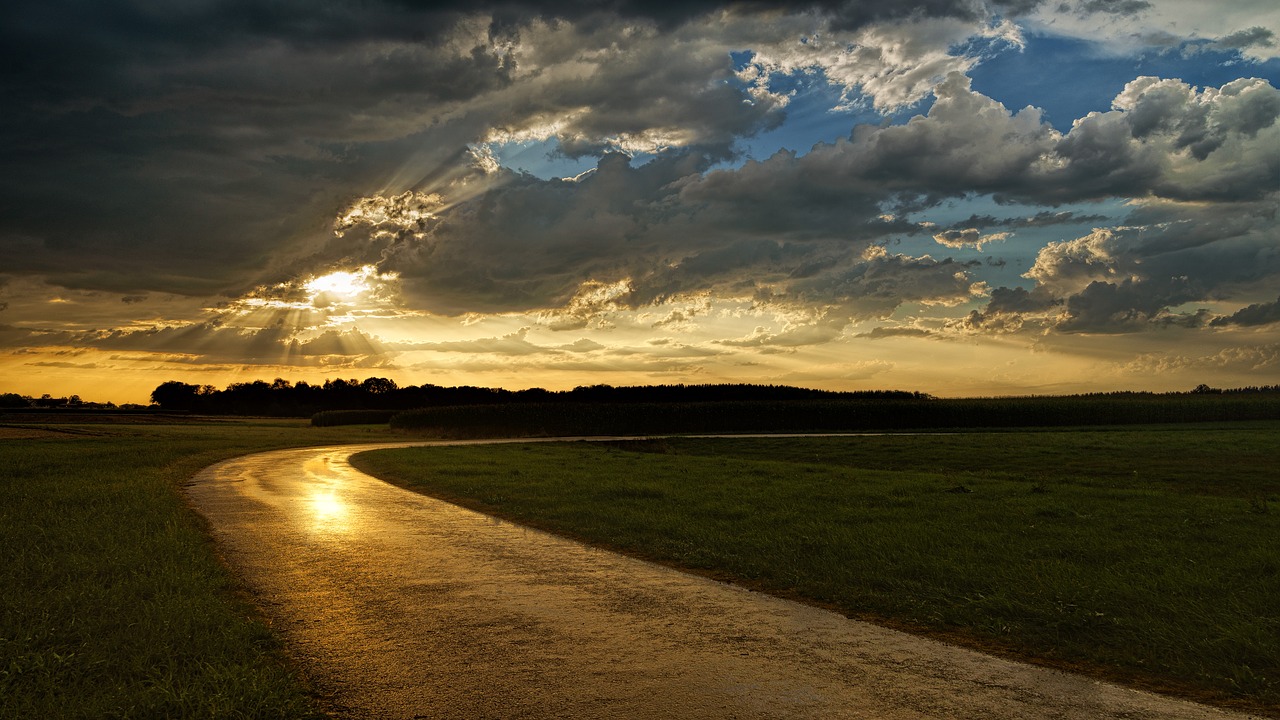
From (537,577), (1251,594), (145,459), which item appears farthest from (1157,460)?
(145,459)

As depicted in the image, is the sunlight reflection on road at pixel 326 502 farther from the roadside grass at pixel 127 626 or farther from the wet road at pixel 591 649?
the wet road at pixel 591 649

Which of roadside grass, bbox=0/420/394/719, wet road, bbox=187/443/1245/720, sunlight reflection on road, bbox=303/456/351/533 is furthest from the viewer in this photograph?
sunlight reflection on road, bbox=303/456/351/533

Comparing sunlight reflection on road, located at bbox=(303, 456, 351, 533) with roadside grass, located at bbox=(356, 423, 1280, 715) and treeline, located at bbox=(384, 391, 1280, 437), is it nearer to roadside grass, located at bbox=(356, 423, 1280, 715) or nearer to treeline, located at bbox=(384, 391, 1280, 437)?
roadside grass, located at bbox=(356, 423, 1280, 715)

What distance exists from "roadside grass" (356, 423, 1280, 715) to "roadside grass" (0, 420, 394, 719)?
A: 21.0 feet

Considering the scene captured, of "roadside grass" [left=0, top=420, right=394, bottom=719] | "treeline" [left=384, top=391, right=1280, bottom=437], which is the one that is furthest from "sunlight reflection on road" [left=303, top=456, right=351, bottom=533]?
"treeline" [left=384, top=391, right=1280, bottom=437]

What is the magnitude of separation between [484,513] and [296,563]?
6690 mm

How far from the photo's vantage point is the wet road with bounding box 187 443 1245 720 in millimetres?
6203

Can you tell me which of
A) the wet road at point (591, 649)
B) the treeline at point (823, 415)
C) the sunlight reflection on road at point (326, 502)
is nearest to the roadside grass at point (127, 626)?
the wet road at point (591, 649)

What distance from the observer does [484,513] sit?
18719mm

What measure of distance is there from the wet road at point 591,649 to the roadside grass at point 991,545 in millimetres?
1071

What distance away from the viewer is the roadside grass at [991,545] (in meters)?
8.46

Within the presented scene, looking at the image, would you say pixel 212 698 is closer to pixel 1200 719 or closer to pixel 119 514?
pixel 1200 719

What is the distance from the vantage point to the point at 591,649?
755cm

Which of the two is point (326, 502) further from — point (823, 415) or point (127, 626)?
point (823, 415)
